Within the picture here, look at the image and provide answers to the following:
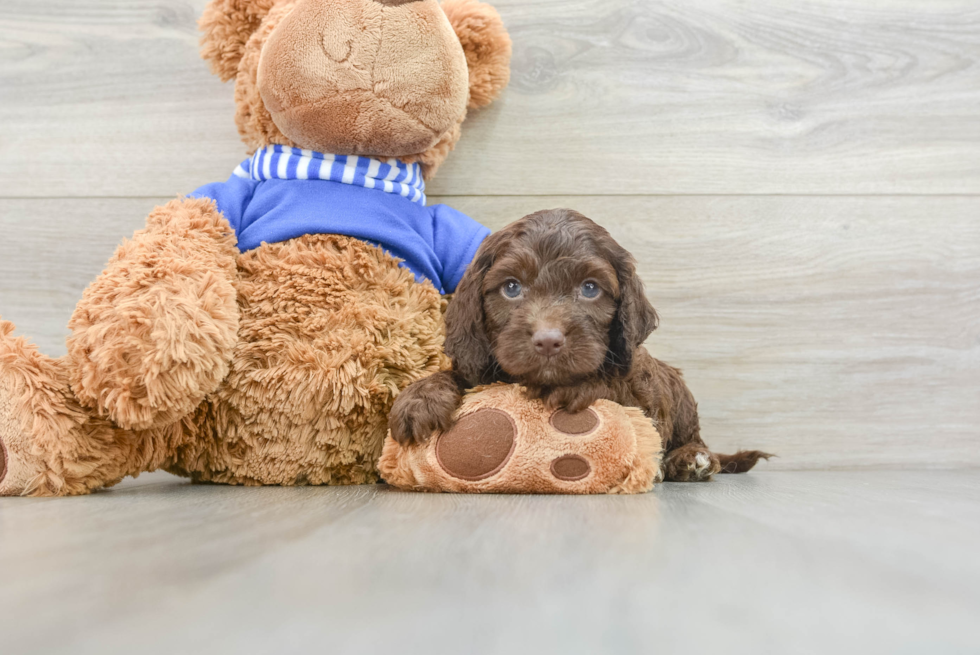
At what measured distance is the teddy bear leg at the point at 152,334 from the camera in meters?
1.12

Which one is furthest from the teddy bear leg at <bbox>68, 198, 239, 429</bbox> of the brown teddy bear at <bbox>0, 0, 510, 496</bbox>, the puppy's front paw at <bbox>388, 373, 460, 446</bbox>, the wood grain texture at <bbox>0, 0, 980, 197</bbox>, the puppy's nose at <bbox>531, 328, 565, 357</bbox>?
the wood grain texture at <bbox>0, 0, 980, 197</bbox>

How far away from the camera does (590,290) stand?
1.20 meters

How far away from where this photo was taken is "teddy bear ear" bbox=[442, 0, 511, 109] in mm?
1553

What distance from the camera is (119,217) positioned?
1.79 m

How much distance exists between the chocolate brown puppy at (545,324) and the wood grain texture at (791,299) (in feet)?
1.84

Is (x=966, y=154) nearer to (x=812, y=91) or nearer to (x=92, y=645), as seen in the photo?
(x=812, y=91)

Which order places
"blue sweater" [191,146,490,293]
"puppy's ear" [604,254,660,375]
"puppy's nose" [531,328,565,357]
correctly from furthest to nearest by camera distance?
"blue sweater" [191,146,490,293], "puppy's ear" [604,254,660,375], "puppy's nose" [531,328,565,357]

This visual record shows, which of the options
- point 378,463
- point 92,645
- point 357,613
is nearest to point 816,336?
point 378,463

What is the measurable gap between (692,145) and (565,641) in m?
1.56

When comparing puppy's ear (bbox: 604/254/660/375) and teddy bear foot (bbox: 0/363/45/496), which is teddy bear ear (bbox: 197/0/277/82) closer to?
teddy bear foot (bbox: 0/363/45/496)

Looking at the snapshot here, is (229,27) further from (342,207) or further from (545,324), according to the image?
(545,324)

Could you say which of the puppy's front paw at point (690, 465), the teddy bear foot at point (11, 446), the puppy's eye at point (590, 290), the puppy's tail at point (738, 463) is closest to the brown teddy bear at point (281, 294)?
the teddy bear foot at point (11, 446)

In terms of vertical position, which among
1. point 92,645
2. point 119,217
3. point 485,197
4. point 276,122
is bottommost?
point 92,645

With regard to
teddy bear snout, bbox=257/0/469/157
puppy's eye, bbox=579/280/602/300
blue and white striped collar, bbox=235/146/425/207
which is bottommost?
puppy's eye, bbox=579/280/602/300
